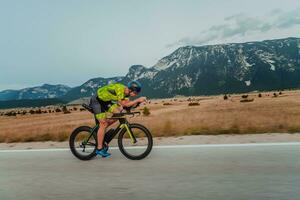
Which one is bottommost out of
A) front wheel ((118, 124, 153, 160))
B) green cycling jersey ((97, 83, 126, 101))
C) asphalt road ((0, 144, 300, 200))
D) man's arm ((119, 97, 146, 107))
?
asphalt road ((0, 144, 300, 200))

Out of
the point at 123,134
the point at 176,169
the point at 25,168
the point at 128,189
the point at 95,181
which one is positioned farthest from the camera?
the point at 123,134

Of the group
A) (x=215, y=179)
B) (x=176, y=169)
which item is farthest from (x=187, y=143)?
(x=215, y=179)

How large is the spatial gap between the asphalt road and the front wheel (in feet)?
0.59

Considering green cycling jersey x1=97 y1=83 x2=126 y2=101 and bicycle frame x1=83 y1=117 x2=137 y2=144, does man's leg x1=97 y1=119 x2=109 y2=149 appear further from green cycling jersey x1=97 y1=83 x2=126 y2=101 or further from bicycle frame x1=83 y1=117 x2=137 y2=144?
green cycling jersey x1=97 y1=83 x2=126 y2=101

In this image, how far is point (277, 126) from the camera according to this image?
491 inches

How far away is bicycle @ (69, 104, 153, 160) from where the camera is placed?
8.16m

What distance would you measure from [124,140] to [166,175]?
6.44 feet

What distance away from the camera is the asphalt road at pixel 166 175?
17.6ft

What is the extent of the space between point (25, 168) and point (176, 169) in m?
2.75

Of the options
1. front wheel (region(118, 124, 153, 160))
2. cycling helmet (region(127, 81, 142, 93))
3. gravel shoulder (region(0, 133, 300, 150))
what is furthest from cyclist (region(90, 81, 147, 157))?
gravel shoulder (region(0, 133, 300, 150))

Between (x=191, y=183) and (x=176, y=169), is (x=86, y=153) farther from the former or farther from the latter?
(x=191, y=183)

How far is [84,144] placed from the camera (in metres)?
8.56

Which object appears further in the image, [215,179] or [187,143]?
[187,143]

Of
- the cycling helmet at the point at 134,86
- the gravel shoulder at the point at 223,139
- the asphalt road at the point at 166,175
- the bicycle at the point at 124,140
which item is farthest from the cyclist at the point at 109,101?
the gravel shoulder at the point at 223,139
